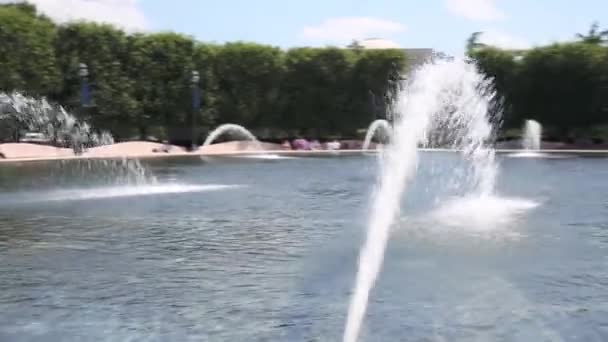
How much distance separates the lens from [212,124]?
4272cm

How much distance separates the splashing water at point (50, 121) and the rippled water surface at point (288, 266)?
18.8m

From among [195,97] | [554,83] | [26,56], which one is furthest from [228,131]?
[554,83]

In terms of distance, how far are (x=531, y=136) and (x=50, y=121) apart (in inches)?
869

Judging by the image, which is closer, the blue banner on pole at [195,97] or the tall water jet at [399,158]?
the tall water jet at [399,158]

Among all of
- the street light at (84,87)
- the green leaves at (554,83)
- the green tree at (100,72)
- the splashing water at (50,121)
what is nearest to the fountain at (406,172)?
the street light at (84,87)

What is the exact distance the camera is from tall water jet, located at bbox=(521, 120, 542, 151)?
135ft

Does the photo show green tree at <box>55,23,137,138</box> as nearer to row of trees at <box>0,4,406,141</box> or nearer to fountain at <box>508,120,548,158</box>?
row of trees at <box>0,4,406,141</box>

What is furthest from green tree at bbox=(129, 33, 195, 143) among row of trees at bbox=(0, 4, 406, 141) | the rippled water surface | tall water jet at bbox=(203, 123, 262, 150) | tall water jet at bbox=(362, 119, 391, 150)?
the rippled water surface

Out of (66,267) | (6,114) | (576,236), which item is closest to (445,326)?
(66,267)

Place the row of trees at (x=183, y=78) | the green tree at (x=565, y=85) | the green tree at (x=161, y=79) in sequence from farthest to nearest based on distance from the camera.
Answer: the green tree at (x=565, y=85)
the green tree at (x=161, y=79)
the row of trees at (x=183, y=78)

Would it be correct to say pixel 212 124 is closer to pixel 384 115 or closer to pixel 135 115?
pixel 135 115

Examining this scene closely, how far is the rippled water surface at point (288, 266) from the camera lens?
6984 mm

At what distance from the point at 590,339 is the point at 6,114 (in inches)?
1301

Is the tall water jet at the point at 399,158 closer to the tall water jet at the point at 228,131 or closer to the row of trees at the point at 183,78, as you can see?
the row of trees at the point at 183,78
